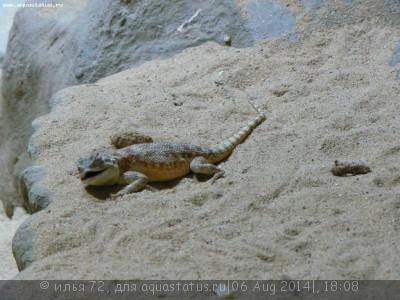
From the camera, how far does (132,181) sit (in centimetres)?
450

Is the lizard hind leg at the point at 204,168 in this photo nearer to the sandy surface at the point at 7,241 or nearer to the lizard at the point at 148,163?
the lizard at the point at 148,163

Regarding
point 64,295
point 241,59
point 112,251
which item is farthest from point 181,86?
point 64,295

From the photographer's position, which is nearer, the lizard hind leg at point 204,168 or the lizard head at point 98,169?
the lizard head at point 98,169

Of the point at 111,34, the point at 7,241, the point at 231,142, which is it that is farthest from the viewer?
the point at 7,241

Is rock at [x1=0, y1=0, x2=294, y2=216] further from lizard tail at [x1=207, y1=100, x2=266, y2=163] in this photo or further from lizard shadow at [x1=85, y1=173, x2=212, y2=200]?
lizard shadow at [x1=85, y1=173, x2=212, y2=200]

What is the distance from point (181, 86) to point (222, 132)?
1.05 metres

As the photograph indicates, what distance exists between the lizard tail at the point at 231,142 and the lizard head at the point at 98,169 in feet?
2.39

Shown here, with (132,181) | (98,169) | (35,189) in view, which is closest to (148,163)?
(132,181)

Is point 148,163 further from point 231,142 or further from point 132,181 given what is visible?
point 231,142

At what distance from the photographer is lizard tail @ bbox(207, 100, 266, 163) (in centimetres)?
471

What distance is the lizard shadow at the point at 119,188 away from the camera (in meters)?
4.41

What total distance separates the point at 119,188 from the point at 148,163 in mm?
281

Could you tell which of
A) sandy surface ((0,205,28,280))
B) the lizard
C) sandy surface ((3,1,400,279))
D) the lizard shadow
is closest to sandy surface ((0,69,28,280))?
sandy surface ((0,205,28,280))
